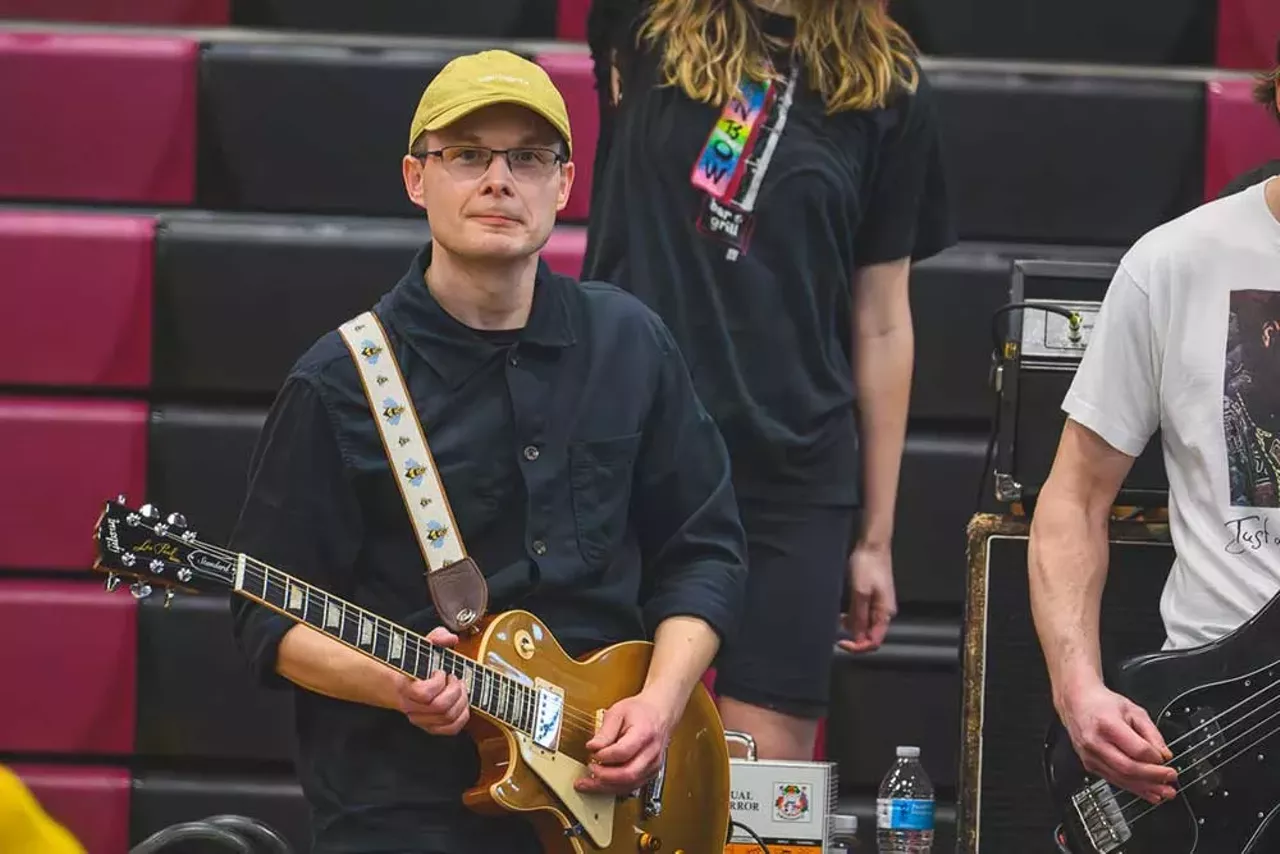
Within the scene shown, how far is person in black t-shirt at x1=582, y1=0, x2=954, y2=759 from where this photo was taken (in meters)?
2.77

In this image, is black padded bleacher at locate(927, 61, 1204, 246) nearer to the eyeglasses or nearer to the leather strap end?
the eyeglasses

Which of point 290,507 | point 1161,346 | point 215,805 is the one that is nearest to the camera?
point 290,507

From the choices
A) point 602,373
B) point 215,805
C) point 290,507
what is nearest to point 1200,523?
point 602,373

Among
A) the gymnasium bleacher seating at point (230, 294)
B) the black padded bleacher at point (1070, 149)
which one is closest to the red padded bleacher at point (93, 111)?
the gymnasium bleacher seating at point (230, 294)

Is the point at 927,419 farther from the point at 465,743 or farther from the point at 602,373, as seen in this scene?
Result: the point at 465,743

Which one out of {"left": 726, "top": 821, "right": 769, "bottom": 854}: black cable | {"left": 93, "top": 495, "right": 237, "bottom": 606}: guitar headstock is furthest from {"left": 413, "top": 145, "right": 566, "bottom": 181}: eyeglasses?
{"left": 726, "top": 821, "right": 769, "bottom": 854}: black cable

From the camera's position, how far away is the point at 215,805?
12.8 ft

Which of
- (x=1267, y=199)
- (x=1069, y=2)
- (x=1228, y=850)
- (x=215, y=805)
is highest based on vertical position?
(x=1069, y=2)

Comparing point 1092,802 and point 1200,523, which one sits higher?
point 1200,523

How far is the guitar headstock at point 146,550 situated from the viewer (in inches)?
76.4

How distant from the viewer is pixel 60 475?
3900 millimetres

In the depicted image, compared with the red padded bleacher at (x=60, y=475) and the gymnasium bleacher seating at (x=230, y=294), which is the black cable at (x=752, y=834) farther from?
the red padded bleacher at (x=60, y=475)

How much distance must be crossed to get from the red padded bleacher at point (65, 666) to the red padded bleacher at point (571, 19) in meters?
1.36

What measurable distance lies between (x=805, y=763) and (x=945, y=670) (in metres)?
1.19
